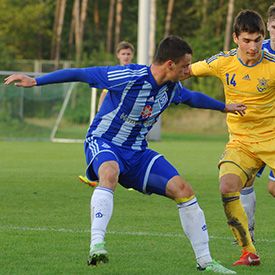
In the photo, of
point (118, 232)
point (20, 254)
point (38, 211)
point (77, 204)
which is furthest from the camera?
point (77, 204)

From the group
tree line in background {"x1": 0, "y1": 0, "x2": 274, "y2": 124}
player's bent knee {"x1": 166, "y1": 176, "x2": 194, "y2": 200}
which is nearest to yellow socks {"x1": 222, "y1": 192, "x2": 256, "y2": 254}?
player's bent knee {"x1": 166, "y1": 176, "x2": 194, "y2": 200}

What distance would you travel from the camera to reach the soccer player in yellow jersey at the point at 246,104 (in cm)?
864

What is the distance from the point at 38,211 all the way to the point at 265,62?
13.1 ft

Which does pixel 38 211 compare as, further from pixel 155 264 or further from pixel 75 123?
Result: pixel 75 123

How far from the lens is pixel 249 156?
352 inches

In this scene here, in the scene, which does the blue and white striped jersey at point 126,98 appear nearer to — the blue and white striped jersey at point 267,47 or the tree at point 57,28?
the blue and white striped jersey at point 267,47

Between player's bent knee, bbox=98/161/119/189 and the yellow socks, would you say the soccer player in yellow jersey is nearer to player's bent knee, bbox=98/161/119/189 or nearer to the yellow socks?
the yellow socks

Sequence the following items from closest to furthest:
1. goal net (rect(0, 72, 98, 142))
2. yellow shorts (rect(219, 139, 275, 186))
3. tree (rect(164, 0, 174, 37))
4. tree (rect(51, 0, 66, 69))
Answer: yellow shorts (rect(219, 139, 275, 186)) → goal net (rect(0, 72, 98, 142)) → tree (rect(164, 0, 174, 37)) → tree (rect(51, 0, 66, 69))

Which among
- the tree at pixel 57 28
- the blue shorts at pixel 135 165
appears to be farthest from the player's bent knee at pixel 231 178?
the tree at pixel 57 28

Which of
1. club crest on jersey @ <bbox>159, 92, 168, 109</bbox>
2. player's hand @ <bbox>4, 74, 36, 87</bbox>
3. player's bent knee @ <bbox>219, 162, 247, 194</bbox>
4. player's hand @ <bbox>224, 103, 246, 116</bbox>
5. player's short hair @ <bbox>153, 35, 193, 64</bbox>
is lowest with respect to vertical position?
player's bent knee @ <bbox>219, 162, 247, 194</bbox>

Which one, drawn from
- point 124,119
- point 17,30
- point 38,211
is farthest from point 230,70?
point 17,30

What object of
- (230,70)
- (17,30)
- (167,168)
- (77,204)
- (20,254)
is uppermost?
(230,70)

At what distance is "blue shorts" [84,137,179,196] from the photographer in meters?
8.03

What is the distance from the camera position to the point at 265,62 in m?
8.98
